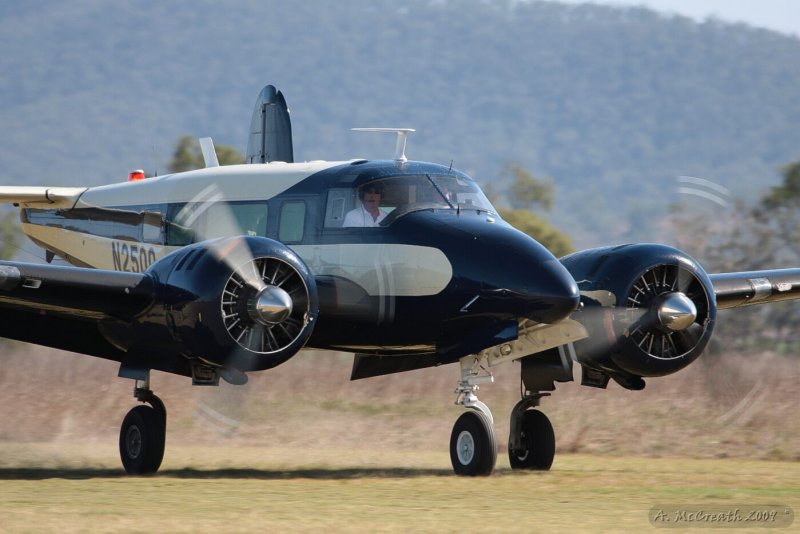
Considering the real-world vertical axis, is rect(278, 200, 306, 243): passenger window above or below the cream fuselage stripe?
above

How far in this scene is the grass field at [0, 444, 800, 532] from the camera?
10.3 metres

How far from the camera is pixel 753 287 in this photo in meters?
16.4

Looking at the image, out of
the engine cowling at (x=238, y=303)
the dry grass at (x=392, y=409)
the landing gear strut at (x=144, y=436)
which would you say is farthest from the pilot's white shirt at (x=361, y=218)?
the dry grass at (x=392, y=409)

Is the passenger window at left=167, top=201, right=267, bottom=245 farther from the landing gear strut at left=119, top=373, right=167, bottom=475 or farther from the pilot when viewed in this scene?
the landing gear strut at left=119, top=373, right=167, bottom=475

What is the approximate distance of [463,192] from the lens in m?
14.8

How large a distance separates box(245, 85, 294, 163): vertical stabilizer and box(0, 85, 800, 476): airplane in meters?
3.25

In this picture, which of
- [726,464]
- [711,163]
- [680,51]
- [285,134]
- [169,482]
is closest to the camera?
[169,482]

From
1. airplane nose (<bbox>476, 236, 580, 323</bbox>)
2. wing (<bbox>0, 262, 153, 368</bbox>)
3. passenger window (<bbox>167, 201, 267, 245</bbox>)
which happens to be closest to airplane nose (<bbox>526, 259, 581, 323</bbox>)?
airplane nose (<bbox>476, 236, 580, 323</bbox>)

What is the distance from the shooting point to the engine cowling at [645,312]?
567 inches

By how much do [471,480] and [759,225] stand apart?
28.3 meters

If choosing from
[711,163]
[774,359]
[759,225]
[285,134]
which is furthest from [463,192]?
[711,163]

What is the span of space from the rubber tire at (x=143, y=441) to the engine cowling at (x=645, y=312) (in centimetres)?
499

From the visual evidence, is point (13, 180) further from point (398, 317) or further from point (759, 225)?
point (398, 317)

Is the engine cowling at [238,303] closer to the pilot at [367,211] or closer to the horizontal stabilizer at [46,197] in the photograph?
the pilot at [367,211]
